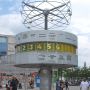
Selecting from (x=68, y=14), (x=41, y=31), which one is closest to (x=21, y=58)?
(x=41, y=31)

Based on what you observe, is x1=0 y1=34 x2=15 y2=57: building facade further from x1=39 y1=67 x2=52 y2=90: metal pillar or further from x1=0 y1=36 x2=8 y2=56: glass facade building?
x1=39 y1=67 x2=52 y2=90: metal pillar

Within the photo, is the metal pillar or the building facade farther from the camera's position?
the building facade

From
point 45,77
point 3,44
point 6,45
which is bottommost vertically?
point 45,77

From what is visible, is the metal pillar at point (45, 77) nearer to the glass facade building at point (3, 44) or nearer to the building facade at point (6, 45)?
the building facade at point (6, 45)

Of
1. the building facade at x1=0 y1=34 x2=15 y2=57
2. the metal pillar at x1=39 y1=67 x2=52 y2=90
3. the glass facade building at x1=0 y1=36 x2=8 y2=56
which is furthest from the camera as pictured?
the building facade at x1=0 y1=34 x2=15 y2=57

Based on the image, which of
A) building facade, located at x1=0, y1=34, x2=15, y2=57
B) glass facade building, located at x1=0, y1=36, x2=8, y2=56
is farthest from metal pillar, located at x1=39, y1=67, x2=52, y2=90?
glass facade building, located at x1=0, y1=36, x2=8, y2=56

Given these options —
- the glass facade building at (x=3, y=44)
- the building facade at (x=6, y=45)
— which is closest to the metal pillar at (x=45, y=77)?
the building facade at (x=6, y=45)

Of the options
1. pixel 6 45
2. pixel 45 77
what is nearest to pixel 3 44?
pixel 6 45

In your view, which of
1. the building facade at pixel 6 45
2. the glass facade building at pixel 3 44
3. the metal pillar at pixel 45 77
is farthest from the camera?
the building facade at pixel 6 45

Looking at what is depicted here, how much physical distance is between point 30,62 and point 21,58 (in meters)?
1.03

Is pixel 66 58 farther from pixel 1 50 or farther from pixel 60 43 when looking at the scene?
pixel 1 50

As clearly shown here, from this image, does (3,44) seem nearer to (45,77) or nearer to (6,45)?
(6,45)

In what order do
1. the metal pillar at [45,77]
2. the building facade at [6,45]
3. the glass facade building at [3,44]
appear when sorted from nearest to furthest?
the metal pillar at [45,77], the glass facade building at [3,44], the building facade at [6,45]

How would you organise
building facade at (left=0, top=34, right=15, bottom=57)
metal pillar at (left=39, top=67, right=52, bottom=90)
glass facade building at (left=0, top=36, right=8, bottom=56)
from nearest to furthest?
metal pillar at (left=39, top=67, right=52, bottom=90), glass facade building at (left=0, top=36, right=8, bottom=56), building facade at (left=0, top=34, right=15, bottom=57)
